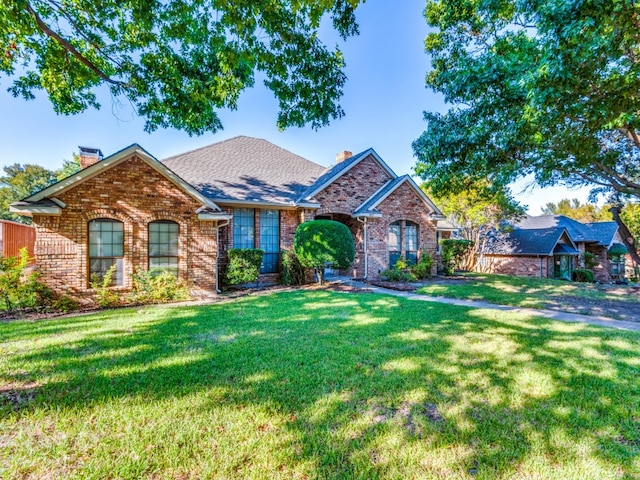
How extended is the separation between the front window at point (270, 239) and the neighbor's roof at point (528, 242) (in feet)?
69.4

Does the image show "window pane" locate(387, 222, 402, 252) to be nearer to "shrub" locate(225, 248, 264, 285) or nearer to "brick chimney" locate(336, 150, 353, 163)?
"brick chimney" locate(336, 150, 353, 163)

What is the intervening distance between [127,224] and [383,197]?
10.5m

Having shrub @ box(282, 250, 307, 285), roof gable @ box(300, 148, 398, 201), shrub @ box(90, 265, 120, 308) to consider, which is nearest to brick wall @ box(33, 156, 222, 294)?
shrub @ box(90, 265, 120, 308)

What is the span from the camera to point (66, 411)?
3033 millimetres

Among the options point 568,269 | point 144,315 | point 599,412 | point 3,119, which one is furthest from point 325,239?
point 568,269

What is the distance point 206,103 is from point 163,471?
7.46 metres

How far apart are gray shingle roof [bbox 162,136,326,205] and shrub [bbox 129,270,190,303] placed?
3560 millimetres

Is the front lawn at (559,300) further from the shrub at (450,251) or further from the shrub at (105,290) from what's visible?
the shrub at (105,290)

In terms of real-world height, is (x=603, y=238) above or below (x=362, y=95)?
below

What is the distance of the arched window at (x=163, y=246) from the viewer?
975 centimetres

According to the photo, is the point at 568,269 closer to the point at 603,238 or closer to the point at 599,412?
the point at 603,238

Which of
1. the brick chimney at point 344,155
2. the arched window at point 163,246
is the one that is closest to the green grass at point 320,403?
the arched window at point 163,246

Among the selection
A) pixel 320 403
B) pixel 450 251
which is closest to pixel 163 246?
pixel 320 403

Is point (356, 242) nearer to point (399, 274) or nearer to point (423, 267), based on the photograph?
point (399, 274)
